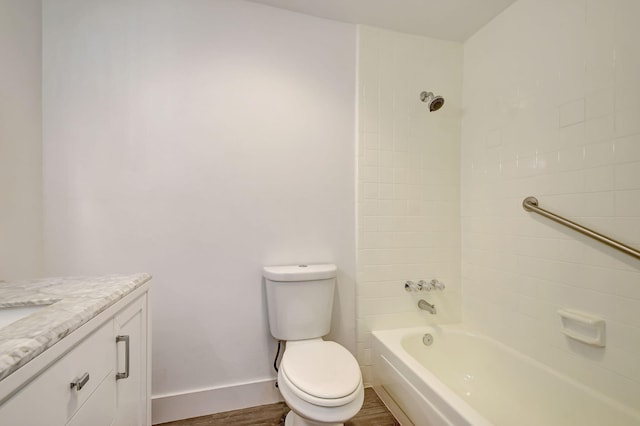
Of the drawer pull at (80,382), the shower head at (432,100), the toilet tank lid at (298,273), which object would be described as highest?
the shower head at (432,100)

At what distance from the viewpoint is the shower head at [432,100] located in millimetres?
1559

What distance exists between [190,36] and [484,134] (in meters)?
1.79

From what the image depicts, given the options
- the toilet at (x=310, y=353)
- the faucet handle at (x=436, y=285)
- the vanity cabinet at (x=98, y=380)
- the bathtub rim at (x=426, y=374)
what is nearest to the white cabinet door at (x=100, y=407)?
the vanity cabinet at (x=98, y=380)

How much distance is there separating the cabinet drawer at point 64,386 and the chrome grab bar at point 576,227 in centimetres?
173

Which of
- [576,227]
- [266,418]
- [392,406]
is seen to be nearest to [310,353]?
[266,418]

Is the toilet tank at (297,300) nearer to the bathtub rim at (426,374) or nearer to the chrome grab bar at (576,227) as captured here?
the bathtub rim at (426,374)

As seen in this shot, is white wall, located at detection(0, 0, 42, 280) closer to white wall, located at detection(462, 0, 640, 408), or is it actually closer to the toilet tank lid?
the toilet tank lid

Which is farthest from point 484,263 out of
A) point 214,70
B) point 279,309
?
point 214,70

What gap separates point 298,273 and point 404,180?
2.97ft

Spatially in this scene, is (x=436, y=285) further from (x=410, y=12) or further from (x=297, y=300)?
(x=410, y=12)

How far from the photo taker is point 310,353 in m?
1.29

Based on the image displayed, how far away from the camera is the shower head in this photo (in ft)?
5.11

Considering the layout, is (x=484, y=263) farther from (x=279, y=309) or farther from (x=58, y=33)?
(x=58, y=33)

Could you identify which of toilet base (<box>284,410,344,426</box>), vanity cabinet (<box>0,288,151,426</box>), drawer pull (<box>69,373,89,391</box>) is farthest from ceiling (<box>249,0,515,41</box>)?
toilet base (<box>284,410,344,426</box>)
